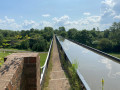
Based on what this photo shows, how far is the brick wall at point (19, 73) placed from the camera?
4.36 feet

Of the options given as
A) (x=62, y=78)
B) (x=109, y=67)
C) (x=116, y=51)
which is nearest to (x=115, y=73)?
(x=109, y=67)

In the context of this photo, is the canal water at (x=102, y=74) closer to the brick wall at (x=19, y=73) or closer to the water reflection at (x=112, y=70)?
the water reflection at (x=112, y=70)

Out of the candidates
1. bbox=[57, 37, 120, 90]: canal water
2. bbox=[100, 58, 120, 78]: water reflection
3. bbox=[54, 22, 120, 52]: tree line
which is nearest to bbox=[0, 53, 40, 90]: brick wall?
bbox=[57, 37, 120, 90]: canal water

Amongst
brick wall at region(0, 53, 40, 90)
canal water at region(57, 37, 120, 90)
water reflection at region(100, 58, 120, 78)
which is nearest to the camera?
brick wall at region(0, 53, 40, 90)

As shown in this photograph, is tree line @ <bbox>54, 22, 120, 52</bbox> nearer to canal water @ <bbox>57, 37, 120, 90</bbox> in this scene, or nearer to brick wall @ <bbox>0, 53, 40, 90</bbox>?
canal water @ <bbox>57, 37, 120, 90</bbox>

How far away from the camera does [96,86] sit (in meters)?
4.09

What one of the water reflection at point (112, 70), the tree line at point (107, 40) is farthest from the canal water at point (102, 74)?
the tree line at point (107, 40)

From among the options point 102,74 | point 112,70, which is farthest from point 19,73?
point 112,70

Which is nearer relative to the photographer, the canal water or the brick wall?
the brick wall

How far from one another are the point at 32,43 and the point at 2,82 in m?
45.5

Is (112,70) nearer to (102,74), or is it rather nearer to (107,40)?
(102,74)

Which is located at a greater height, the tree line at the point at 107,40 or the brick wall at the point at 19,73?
the brick wall at the point at 19,73

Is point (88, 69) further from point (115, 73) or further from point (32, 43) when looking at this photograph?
point (32, 43)

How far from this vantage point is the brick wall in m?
1.33
